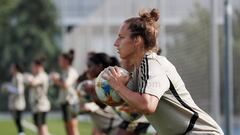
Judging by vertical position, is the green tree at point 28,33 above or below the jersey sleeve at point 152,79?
below

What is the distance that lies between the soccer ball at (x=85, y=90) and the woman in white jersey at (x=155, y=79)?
2856mm

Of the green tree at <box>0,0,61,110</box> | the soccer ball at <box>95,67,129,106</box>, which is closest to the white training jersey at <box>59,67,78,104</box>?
the soccer ball at <box>95,67,129,106</box>

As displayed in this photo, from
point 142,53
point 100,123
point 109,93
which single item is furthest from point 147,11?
point 100,123

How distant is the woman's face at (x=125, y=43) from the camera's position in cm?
499

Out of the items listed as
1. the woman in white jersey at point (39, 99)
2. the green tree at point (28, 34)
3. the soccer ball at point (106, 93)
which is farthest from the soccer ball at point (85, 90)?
the green tree at point (28, 34)

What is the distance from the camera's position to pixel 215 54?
11.3 m

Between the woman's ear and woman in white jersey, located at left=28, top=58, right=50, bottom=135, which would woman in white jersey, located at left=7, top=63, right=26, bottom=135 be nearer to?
woman in white jersey, located at left=28, top=58, right=50, bottom=135

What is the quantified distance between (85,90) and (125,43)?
142 inches

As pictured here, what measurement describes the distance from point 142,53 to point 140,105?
0.47m

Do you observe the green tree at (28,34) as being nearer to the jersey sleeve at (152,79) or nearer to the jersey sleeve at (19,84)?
the jersey sleeve at (19,84)

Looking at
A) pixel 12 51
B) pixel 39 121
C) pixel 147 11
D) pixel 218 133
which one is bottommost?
pixel 12 51

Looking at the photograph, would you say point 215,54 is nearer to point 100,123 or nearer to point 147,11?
point 100,123

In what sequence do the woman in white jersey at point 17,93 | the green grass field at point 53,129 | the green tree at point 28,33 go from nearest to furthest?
the woman in white jersey at point 17,93 < the green grass field at point 53,129 < the green tree at point 28,33

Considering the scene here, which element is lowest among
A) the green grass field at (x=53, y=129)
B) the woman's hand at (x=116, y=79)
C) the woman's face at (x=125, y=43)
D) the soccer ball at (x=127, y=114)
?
the green grass field at (x=53, y=129)
